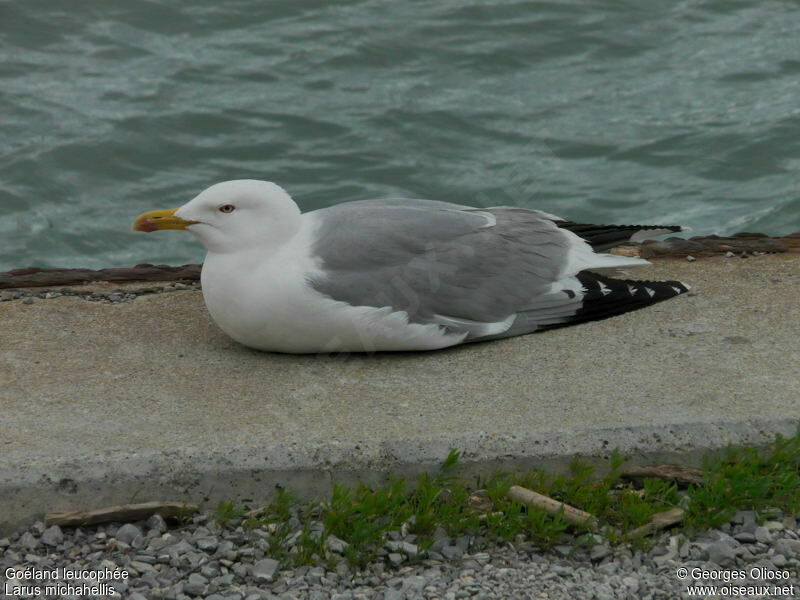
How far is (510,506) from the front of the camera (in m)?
3.56

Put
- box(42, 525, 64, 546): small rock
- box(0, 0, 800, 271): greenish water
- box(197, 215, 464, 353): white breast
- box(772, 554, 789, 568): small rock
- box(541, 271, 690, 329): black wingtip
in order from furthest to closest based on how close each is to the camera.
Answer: box(0, 0, 800, 271): greenish water, box(541, 271, 690, 329): black wingtip, box(197, 215, 464, 353): white breast, box(42, 525, 64, 546): small rock, box(772, 554, 789, 568): small rock

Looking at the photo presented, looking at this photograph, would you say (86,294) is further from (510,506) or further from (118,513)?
(510,506)

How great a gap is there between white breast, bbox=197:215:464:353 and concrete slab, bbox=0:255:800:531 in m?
0.08

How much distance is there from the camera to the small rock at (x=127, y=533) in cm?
351

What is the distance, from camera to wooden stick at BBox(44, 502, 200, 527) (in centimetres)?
354

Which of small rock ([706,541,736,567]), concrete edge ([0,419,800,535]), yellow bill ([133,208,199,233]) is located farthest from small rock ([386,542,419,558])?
yellow bill ([133,208,199,233])

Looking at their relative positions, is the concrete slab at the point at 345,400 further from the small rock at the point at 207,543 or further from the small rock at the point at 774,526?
the small rock at the point at 774,526

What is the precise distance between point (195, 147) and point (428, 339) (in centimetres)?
576

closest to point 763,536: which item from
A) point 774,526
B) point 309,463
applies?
point 774,526

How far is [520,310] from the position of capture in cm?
464

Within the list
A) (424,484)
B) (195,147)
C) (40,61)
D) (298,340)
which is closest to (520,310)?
(298,340)

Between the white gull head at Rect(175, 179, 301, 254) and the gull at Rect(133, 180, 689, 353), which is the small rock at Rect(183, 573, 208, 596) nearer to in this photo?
the gull at Rect(133, 180, 689, 353)

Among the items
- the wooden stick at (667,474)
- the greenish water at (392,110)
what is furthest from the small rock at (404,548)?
the greenish water at (392,110)

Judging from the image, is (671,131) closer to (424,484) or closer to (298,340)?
(298,340)
